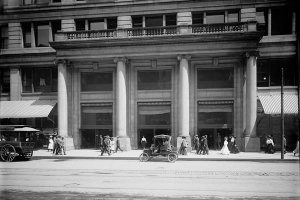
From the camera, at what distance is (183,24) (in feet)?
89.7

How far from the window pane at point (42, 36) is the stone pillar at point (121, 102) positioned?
28.4 ft

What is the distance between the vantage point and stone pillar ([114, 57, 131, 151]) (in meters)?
28.2

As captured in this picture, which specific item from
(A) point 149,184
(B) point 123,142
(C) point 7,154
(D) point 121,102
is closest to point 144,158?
(B) point 123,142

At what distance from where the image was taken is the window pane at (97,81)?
30516 millimetres

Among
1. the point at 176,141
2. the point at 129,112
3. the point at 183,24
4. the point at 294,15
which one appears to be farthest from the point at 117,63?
the point at 294,15

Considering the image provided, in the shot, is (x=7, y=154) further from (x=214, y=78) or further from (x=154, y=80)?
(x=214, y=78)

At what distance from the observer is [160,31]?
2775 centimetres

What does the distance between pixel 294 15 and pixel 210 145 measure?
1371 centimetres

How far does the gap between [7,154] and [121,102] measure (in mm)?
10746

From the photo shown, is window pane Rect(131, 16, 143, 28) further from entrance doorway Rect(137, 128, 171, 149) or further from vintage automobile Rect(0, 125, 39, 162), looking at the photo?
vintage automobile Rect(0, 125, 39, 162)

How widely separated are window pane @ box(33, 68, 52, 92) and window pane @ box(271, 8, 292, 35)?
22.1 meters

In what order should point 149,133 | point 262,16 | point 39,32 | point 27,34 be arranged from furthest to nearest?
point 27,34 < point 39,32 < point 149,133 < point 262,16

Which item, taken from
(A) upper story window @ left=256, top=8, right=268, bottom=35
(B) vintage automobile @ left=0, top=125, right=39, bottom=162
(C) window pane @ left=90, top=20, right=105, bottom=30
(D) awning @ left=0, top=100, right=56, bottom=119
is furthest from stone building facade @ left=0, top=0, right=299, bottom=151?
(B) vintage automobile @ left=0, top=125, right=39, bottom=162

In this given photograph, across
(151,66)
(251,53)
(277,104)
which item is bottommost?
(277,104)
